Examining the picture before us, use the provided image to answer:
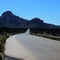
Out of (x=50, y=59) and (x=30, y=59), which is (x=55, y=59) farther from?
(x=30, y=59)

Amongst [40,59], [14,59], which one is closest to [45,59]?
[40,59]

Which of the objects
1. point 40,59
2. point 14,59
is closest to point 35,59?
point 40,59

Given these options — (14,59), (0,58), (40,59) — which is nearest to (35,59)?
(40,59)

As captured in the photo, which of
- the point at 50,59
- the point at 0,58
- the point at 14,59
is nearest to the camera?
the point at 50,59

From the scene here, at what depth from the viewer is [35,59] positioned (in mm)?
9367

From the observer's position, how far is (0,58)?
547 inches

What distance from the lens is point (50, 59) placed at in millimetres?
9086

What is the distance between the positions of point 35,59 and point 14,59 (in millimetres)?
1411

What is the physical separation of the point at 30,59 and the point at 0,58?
4.72 m

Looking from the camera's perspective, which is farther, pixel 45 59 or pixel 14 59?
pixel 14 59

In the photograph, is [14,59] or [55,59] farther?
[14,59]

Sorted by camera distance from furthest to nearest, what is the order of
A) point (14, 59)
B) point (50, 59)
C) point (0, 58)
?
point (0, 58) → point (14, 59) → point (50, 59)

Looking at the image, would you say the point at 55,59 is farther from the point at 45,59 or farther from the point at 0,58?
the point at 0,58

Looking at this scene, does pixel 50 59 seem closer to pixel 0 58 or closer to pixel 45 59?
pixel 45 59
